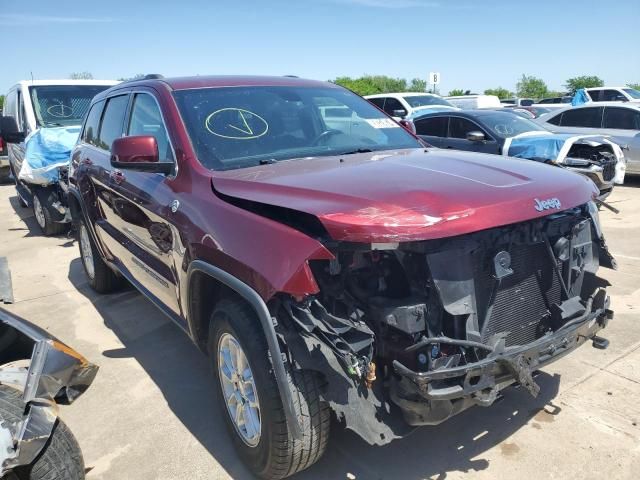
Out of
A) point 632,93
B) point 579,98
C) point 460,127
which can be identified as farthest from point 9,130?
point 632,93

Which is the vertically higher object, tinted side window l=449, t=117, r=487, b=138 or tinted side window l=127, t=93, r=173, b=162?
tinted side window l=127, t=93, r=173, b=162

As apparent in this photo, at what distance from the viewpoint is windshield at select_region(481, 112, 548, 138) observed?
358 inches

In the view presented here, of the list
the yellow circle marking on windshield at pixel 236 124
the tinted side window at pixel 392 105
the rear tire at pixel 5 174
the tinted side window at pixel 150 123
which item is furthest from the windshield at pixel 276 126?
the rear tire at pixel 5 174

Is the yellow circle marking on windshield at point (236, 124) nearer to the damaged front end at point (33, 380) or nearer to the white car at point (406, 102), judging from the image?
the damaged front end at point (33, 380)

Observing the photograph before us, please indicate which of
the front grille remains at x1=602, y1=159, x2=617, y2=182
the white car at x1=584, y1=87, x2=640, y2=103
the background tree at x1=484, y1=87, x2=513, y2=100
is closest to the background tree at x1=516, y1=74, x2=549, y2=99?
the background tree at x1=484, y1=87, x2=513, y2=100

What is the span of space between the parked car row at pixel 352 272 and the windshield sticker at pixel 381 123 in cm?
56

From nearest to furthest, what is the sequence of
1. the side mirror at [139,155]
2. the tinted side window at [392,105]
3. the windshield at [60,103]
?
the side mirror at [139,155] → the windshield at [60,103] → the tinted side window at [392,105]

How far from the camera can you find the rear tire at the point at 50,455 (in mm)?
2143

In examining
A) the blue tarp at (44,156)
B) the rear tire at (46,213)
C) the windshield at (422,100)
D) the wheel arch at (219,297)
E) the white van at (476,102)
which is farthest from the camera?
the white van at (476,102)

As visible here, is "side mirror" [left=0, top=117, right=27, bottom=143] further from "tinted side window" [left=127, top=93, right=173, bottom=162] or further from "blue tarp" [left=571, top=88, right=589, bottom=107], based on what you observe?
"blue tarp" [left=571, top=88, right=589, bottom=107]

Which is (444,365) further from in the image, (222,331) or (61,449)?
(61,449)

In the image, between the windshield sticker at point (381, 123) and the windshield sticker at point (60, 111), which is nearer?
the windshield sticker at point (381, 123)

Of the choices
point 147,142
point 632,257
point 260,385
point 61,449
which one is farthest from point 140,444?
point 632,257

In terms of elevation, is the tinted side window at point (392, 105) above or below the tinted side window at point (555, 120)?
above
